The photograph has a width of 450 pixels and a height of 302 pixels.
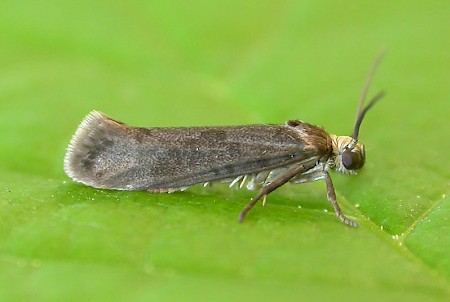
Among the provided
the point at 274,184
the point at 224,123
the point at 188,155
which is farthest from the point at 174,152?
the point at 224,123

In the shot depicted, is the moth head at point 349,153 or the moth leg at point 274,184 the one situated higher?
the moth head at point 349,153

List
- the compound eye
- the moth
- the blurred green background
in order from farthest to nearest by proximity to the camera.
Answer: the compound eye < the moth < the blurred green background

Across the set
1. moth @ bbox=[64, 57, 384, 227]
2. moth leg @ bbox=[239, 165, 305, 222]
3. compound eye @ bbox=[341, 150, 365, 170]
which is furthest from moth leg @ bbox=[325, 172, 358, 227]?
compound eye @ bbox=[341, 150, 365, 170]

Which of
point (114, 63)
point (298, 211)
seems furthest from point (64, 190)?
point (114, 63)

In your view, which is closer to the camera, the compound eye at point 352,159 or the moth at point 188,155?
the moth at point 188,155

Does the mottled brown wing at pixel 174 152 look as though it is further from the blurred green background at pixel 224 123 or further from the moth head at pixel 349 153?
the moth head at pixel 349 153

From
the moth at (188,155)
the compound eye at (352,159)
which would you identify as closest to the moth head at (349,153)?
the compound eye at (352,159)

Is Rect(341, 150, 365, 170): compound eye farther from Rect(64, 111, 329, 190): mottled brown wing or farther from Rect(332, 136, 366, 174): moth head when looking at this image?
Rect(64, 111, 329, 190): mottled brown wing

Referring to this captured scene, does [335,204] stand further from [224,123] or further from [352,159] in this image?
[224,123]
